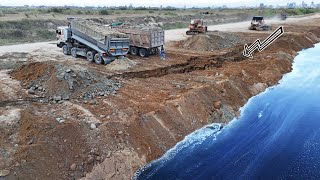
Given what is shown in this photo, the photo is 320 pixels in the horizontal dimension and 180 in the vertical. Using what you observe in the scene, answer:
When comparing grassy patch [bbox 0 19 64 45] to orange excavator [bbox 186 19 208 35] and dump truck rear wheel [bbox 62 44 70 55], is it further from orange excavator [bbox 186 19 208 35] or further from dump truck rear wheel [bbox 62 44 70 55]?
orange excavator [bbox 186 19 208 35]

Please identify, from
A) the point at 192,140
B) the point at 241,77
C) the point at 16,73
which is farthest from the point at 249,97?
the point at 16,73

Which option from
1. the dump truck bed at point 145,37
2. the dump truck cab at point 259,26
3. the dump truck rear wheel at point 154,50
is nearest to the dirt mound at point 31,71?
the dump truck bed at point 145,37

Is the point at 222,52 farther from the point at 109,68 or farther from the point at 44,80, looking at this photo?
the point at 44,80

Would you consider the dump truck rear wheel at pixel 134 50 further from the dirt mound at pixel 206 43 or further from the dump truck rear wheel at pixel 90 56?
the dirt mound at pixel 206 43

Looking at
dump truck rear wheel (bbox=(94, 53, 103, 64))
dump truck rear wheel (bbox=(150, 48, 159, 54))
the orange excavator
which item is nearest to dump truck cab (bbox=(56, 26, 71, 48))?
dump truck rear wheel (bbox=(94, 53, 103, 64))

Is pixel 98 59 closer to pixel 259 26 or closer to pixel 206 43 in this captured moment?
pixel 206 43
